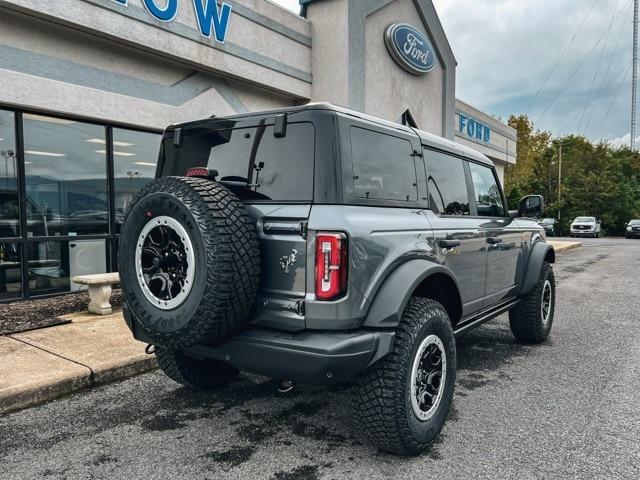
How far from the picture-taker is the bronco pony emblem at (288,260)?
2.60 meters

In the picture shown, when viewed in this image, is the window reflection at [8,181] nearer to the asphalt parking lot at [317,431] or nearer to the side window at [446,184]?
the asphalt parking lot at [317,431]

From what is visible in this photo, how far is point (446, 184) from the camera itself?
3785 mm

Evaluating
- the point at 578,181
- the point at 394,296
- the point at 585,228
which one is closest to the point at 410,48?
the point at 394,296

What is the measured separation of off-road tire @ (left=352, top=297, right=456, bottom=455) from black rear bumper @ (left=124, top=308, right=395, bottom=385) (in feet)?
0.39

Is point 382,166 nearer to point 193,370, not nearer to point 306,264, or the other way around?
point 306,264

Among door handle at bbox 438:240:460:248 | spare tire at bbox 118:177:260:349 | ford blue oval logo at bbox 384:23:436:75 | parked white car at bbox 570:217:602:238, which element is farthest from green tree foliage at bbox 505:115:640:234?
spare tire at bbox 118:177:260:349

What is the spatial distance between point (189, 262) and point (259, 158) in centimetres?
80

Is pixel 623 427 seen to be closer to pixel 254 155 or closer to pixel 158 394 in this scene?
pixel 254 155

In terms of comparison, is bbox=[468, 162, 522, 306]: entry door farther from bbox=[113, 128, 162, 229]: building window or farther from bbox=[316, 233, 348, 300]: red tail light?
bbox=[113, 128, 162, 229]: building window

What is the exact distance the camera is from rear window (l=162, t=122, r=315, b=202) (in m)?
2.76

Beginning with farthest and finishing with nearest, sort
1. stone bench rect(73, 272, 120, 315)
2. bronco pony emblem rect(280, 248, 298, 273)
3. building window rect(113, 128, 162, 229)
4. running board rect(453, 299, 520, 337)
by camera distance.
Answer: building window rect(113, 128, 162, 229) → stone bench rect(73, 272, 120, 315) → running board rect(453, 299, 520, 337) → bronco pony emblem rect(280, 248, 298, 273)

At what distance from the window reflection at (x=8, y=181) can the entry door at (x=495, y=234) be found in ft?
19.8

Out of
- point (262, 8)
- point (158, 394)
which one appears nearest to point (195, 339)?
point (158, 394)

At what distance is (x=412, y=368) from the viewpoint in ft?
8.98
